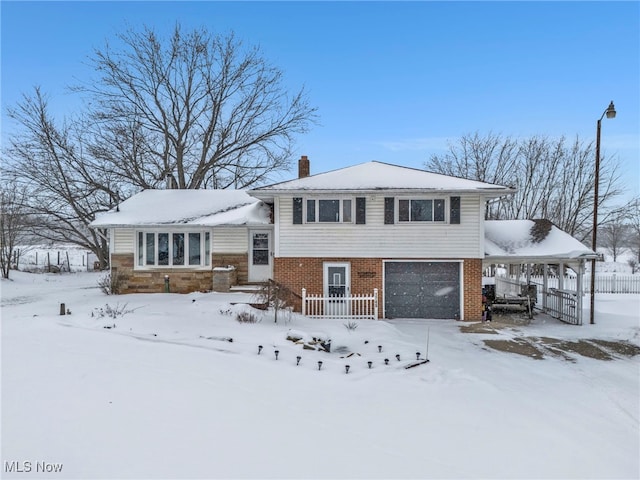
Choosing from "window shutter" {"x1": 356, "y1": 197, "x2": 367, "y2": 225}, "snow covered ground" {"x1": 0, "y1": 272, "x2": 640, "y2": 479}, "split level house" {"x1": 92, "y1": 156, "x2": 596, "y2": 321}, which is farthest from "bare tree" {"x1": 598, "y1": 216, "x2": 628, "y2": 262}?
"snow covered ground" {"x1": 0, "y1": 272, "x2": 640, "y2": 479}

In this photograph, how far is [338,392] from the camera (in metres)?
6.37

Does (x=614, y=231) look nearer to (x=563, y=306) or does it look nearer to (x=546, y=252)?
(x=563, y=306)

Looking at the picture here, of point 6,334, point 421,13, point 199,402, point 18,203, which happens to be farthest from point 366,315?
point 18,203

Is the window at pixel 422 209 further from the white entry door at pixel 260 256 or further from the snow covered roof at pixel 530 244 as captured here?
the white entry door at pixel 260 256

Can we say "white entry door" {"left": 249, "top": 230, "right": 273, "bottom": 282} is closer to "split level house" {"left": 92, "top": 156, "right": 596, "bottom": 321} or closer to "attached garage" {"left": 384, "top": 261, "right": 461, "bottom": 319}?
"split level house" {"left": 92, "top": 156, "right": 596, "bottom": 321}

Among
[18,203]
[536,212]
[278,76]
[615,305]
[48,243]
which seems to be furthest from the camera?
[536,212]

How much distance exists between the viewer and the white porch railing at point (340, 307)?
43.7 feet

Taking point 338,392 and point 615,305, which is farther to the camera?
point 615,305

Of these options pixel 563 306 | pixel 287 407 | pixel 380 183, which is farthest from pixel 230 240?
pixel 563 306

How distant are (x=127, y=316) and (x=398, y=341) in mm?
7477

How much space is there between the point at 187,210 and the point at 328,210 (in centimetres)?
715

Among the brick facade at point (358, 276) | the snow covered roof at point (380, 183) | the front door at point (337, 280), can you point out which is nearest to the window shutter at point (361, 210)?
the snow covered roof at point (380, 183)

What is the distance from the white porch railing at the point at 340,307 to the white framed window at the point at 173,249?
540 cm

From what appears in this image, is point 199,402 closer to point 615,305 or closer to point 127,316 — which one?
point 127,316
